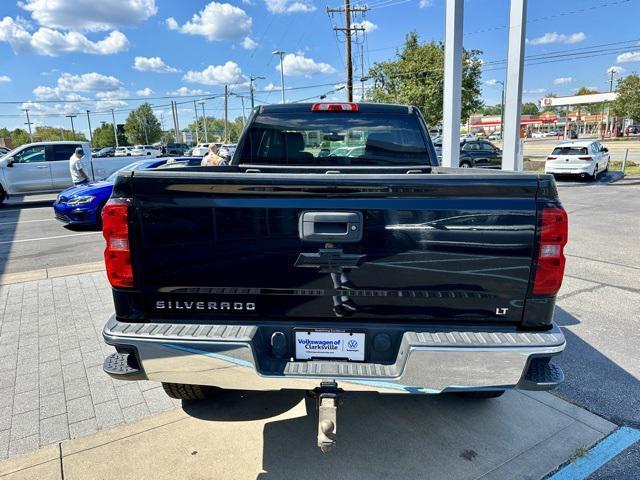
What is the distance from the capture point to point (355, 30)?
32.1 metres

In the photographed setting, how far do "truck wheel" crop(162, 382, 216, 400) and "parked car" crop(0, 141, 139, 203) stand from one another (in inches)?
554

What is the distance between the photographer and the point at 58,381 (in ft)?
11.5

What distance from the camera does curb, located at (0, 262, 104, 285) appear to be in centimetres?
626

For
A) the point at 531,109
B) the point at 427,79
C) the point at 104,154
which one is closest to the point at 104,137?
the point at 104,154

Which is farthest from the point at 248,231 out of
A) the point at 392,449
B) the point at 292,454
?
the point at 392,449

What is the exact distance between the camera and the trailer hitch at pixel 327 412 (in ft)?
6.91

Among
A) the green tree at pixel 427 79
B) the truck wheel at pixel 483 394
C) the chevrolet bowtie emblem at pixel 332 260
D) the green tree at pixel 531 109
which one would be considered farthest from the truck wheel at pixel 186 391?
the green tree at pixel 531 109

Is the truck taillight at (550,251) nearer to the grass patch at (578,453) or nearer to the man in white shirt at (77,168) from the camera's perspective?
the grass patch at (578,453)

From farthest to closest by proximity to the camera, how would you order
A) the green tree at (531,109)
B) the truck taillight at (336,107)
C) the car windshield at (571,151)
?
the green tree at (531,109) < the car windshield at (571,151) < the truck taillight at (336,107)

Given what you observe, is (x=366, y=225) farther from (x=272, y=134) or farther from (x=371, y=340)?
(x=272, y=134)

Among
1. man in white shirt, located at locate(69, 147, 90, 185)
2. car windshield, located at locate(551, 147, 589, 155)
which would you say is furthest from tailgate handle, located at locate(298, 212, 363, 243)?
car windshield, located at locate(551, 147, 589, 155)

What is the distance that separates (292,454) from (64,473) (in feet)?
4.34

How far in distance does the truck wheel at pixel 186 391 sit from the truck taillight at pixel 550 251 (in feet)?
7.28

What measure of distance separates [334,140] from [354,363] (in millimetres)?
2400
